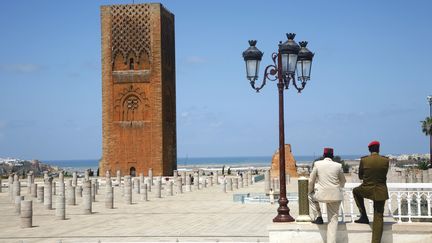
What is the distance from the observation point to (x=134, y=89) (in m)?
50.9

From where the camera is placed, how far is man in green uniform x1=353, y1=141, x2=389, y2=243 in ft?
32.3

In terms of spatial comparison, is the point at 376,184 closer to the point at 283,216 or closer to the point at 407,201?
the point at 407,201

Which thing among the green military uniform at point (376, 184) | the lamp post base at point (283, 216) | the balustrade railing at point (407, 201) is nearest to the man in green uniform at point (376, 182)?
the green military uniform at point (376, 184)

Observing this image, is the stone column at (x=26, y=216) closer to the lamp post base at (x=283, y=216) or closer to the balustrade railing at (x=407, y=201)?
the lamp post base at (x=283, y=216)

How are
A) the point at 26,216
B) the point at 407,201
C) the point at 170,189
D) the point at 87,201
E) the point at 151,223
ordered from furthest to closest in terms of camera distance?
the point at 170,189
the point at 87,201
the point at 151,223
the point at 26,216
the point at 407,201

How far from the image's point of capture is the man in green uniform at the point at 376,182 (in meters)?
9.84

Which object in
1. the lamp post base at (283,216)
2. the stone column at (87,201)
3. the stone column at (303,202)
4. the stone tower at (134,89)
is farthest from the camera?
the stone tower at (134,89)

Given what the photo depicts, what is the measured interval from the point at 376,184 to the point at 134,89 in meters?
42.0

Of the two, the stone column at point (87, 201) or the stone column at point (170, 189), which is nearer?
the stone column at point (87, 201)

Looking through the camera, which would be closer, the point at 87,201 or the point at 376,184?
the point at 376,184

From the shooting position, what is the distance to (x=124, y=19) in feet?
167

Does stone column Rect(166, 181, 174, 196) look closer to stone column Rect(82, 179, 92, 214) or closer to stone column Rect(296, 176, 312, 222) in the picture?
stone column Rect(82, 179, 92, 214)

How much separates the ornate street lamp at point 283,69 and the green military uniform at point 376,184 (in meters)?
2.21

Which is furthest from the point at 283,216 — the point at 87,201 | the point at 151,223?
the point at 87,201
